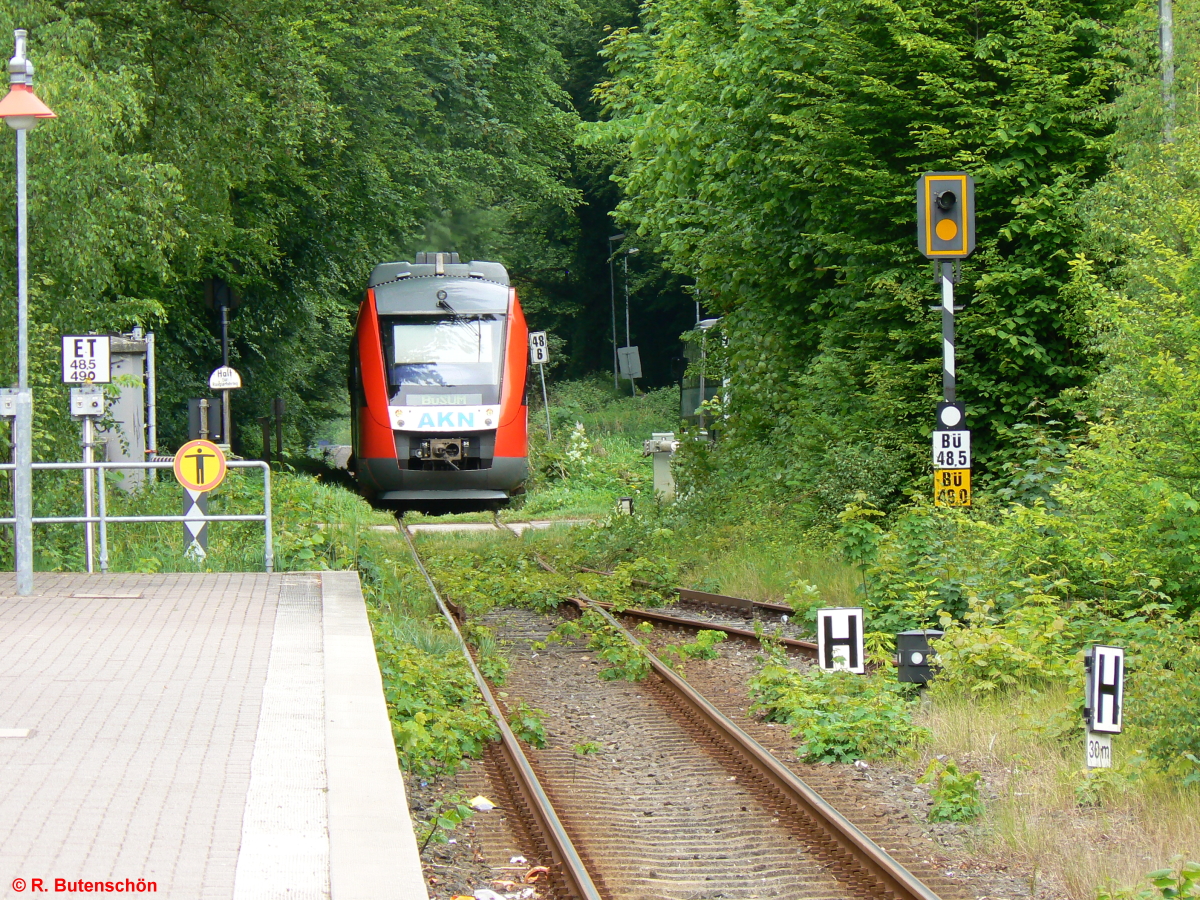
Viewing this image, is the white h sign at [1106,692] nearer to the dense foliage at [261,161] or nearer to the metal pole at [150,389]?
the dense foliage at [261,161]

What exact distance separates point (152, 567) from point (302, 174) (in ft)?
→ 39.6

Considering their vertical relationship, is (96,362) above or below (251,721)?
above

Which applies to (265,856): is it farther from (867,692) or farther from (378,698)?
(867,692)

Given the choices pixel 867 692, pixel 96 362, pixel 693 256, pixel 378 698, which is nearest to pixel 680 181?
pixel 693 256

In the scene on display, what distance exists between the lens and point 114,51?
15.5 m

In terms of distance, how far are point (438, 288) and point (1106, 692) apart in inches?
616

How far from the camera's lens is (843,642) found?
845cm

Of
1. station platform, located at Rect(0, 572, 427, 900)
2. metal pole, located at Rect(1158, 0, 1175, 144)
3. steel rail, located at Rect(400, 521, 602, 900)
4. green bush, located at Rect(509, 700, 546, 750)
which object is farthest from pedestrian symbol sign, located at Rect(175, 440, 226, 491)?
metal pole, located at Rect(1158, 0, 1175, 144)

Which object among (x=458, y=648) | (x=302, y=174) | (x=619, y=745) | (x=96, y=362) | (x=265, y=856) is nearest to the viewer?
(x=265, y=856)

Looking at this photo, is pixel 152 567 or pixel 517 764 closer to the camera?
pixel 517 764

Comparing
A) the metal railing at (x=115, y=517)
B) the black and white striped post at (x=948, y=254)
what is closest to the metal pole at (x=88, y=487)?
the metal railing at (x=115, y=517)

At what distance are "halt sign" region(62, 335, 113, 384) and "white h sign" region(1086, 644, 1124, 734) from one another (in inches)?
342

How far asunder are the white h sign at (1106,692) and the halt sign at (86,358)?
8.70 meters

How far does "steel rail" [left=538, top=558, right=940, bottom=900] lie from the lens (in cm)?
539
